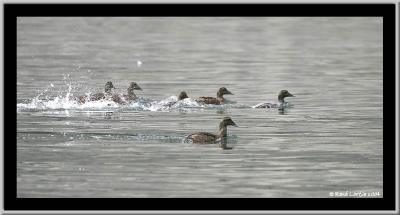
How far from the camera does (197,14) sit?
11.4m

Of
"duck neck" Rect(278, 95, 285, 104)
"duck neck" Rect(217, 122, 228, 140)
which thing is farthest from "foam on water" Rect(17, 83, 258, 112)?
"duck neck" Rect(217, 122, 228, 140)

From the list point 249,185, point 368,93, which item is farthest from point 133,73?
point 249,185

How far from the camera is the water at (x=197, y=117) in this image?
13398mm

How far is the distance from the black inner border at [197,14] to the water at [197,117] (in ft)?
4.09

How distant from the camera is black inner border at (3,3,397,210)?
997cm

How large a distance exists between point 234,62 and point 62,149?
55.8 ft

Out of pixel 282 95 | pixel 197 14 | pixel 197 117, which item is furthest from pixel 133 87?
Result: pixel 197 14

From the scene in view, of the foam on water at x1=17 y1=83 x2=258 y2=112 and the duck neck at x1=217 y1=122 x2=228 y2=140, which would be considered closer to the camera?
the duck neck at x1=217 y1=122 x2=228 y2=140

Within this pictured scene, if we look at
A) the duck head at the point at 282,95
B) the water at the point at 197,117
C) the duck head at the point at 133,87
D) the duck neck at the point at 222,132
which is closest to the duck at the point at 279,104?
the duck head at the point at 282,95

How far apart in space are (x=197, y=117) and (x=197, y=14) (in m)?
9.94

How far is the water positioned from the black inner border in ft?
4.09

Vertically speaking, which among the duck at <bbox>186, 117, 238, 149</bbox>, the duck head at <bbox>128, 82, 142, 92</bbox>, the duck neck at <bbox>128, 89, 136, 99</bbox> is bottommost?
the duck at <bbox>186, 117, 238, 149</bbox>

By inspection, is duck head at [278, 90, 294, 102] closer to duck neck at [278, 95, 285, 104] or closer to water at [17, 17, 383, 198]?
duck neck at [278, 95, 285, 104]

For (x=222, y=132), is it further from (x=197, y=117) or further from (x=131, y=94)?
(x=131, y=94)
